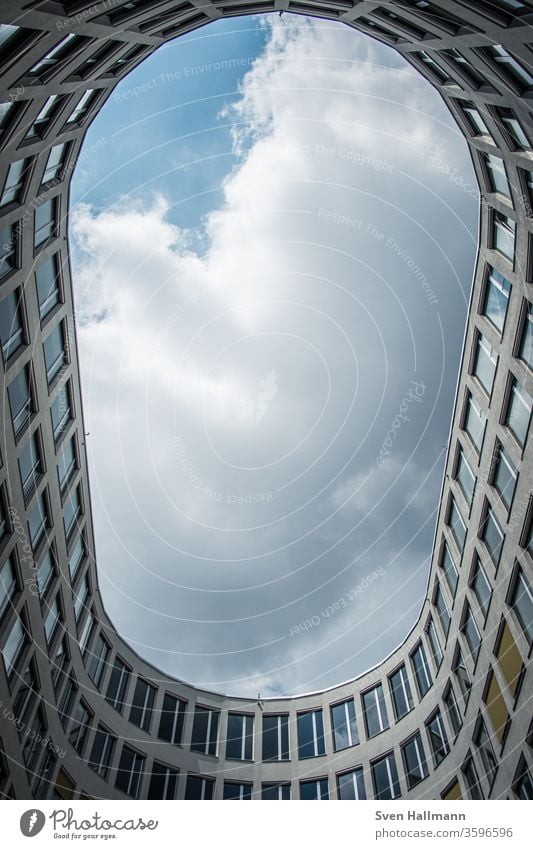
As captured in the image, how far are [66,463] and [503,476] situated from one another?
2110 cm

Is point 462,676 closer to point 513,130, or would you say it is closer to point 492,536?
point 492,536

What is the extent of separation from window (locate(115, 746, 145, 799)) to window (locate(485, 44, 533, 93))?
3719 centimetres

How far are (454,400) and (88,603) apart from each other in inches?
949

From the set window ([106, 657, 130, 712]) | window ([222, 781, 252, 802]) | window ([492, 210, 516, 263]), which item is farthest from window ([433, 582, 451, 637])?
window ([106, 657, 130, 712])

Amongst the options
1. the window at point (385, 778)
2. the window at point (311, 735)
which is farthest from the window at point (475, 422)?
the window at point (311, 735)

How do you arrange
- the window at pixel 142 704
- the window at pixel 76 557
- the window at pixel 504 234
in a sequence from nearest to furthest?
1. the window at pixel 504 234
2. the window at pixel 76 557
3. the window at pixel 142 704

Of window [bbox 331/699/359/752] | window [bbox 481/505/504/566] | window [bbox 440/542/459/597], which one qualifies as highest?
window [bbox 440/542/459/597]

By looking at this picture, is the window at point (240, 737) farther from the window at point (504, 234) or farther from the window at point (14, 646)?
the window at point (504, 234)

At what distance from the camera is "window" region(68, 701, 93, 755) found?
28.5 m

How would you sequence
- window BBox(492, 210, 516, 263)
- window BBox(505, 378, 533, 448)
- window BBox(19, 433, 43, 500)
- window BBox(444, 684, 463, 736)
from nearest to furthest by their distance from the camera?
window BBox(505, 378, 533, 448) → window BBox(492, 210, 516, 263) → window BBox(19, 433, 43, 500) → window BBox(444, 684, 463, 736)

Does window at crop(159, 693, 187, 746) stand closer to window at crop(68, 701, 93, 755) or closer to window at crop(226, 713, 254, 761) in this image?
window at crop(226, 713, 254, 761)

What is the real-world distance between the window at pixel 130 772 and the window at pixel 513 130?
119 ft

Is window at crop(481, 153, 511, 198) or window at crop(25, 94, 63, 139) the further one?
window at crop(481, 153, 511, 198)

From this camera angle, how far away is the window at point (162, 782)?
32.8 metres
